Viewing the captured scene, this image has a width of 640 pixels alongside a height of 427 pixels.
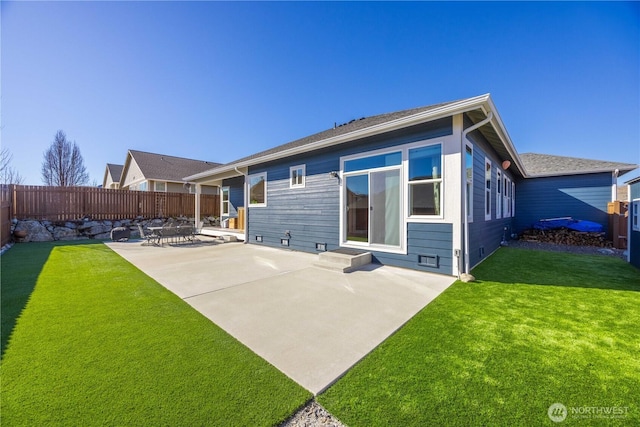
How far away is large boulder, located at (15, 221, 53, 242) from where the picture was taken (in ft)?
30.9

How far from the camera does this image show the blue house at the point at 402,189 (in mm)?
4664

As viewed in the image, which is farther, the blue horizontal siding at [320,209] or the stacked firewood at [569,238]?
the stacked firewood at [569,238]

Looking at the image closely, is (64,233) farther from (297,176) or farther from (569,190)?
(569,190)

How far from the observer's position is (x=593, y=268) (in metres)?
5.45

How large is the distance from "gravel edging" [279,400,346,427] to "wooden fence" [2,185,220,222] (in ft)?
42.8

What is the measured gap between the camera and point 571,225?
9.45 meters

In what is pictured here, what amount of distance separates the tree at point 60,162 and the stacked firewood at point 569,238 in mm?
36889

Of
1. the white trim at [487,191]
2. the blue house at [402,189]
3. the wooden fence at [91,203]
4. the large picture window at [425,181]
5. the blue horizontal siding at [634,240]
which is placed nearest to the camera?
the blue house at [402,189]

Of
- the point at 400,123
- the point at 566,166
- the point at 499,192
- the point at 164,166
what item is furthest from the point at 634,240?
the point at 164,166

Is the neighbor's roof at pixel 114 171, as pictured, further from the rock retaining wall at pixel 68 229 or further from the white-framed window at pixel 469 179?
the white-framed window at pixel 469 179

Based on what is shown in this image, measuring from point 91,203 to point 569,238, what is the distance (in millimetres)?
20246

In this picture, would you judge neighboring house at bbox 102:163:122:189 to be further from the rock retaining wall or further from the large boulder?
the large boulder

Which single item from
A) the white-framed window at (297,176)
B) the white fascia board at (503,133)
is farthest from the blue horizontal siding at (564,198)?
the white-framed window at (297,176)

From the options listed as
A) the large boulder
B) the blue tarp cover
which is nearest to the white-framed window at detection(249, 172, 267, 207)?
the large boulder
